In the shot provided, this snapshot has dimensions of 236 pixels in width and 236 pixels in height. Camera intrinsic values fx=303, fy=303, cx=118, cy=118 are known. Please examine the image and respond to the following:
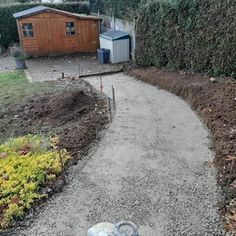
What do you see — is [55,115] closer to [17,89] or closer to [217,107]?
[17,89]

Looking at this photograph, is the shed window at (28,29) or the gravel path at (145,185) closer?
the gravel path at (145,185)

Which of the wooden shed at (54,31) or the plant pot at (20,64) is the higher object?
the wooden shed at (54,31)

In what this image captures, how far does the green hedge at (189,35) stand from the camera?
9.25 m

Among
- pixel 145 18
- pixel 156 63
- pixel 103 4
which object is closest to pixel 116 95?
pixel 156 63

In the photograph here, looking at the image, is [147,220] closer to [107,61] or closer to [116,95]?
[116,95]

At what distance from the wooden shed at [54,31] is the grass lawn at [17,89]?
4.14 meters

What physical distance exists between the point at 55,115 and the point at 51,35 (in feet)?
33.3

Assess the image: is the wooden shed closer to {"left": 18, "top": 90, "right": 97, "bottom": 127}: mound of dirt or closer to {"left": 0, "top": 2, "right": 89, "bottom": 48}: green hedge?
{"left": 0, "top": 2, "right": 89, "bottom": 48}: green hedge

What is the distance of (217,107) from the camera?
795cm

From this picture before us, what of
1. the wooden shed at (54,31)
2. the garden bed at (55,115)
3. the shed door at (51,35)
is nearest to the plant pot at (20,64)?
the wooden shed at (54,31)

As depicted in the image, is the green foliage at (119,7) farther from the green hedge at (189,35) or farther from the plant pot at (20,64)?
the plant pot at (20,64)

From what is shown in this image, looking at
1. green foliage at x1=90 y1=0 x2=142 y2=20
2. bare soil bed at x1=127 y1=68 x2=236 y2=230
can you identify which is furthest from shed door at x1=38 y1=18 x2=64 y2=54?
bare soil bed at x1=127 y1=68 x2=236 y2=230

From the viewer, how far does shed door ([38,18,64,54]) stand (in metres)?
17.4

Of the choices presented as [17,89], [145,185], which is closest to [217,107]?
[145,185]
